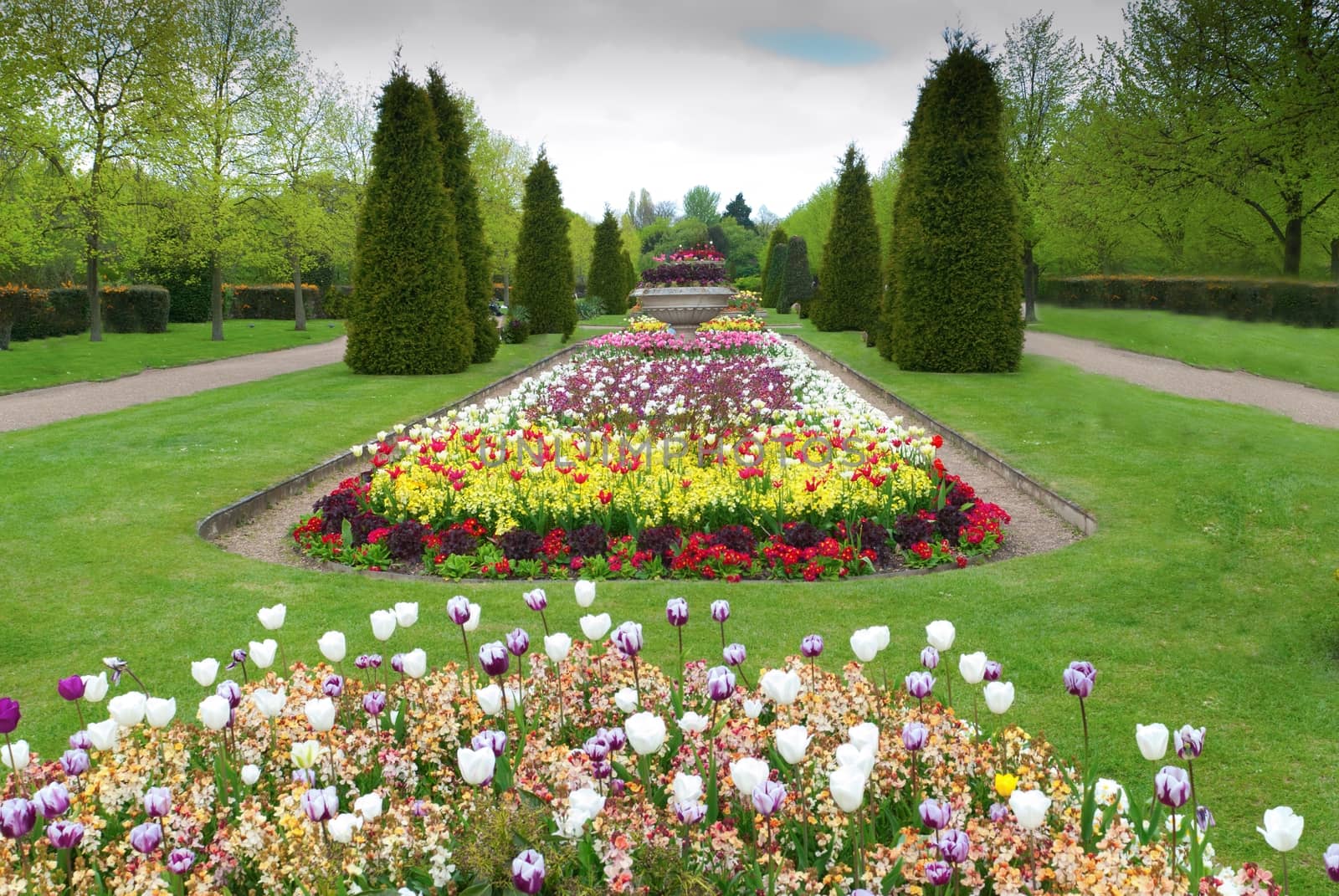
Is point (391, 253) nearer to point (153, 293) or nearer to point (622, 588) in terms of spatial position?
point (622, 588)

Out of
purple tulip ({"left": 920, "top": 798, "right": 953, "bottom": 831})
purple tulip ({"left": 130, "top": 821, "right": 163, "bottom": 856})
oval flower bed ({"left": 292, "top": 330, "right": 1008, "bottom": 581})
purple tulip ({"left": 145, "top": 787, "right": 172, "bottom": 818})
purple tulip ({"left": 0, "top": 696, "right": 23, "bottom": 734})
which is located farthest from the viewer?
oval flower bed ({"left": 292, "top": 330, "right": 1008, "bottom": 581})

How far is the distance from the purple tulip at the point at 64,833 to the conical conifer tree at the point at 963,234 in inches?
626

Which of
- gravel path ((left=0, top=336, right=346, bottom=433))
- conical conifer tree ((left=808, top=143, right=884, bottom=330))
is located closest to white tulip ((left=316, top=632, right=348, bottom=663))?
gravel path ((left=0, top=336, right=346, bottom=433))

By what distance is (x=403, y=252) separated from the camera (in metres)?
17.5

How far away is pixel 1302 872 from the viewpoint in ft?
9.85

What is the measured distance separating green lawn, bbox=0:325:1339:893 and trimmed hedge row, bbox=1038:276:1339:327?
5.52 feet

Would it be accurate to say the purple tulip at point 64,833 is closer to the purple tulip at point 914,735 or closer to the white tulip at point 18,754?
the white tulip at point 18,754

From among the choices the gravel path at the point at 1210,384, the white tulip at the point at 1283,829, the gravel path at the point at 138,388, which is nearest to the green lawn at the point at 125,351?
the gravel path at the point at 138,388

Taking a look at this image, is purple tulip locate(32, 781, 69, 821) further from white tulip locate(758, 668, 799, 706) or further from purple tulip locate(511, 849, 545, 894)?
white tulip locate(758, 668, 799, 706)


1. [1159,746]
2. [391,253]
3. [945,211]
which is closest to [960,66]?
[945,211]

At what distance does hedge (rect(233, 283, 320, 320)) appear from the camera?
3959 cm

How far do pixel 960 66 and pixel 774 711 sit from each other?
52.3 feet

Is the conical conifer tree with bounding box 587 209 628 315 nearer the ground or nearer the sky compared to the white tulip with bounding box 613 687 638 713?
nearer the sky

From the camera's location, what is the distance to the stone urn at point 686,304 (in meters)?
28.8
